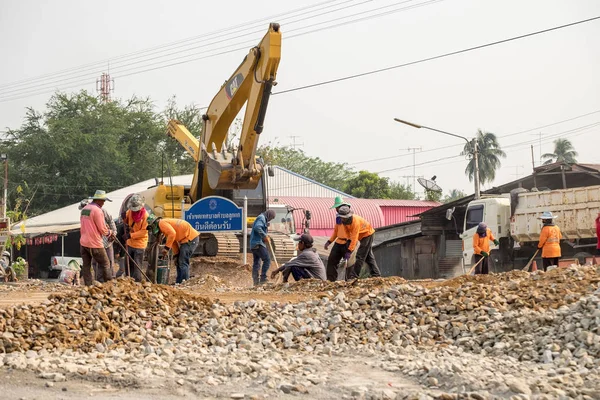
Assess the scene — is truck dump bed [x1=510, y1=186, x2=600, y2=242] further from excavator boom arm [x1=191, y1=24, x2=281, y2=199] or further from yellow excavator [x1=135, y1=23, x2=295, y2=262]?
excavator boom arm [x1=191, y1=24, x2=281, y2=199]

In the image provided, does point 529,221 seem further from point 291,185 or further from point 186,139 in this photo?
point 291,185

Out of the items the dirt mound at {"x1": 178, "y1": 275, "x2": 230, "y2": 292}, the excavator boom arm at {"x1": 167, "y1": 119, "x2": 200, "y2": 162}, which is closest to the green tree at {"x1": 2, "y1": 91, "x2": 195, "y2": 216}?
the excavator boom arm at {"x1": 167, "y1": 119, "x2": 200, "y2": 162}

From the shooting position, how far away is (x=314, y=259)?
14273 mm

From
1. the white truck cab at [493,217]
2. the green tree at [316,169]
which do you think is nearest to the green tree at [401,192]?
the green tree at [316,169]

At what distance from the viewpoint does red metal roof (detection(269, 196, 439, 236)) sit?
4866 centimetres

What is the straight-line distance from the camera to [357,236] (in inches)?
585

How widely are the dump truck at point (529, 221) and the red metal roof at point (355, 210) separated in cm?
2288

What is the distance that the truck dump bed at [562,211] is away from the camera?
21.5 m

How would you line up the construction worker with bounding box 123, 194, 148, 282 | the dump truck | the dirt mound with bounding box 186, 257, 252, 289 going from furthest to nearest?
the dump truck < the dirt mound with bounding box 186, 257, 252, 289 < the construction worker with bounding box 123, 194, 148, 282

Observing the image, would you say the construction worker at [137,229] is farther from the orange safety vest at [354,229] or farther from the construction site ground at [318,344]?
the construction site ground at [318,344]

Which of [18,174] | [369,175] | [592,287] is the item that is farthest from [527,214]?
[369,175]

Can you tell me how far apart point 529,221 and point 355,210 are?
85.6ft

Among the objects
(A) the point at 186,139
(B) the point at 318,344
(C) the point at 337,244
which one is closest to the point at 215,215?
(A) the point at 186,139

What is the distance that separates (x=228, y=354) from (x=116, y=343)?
4.05ft
